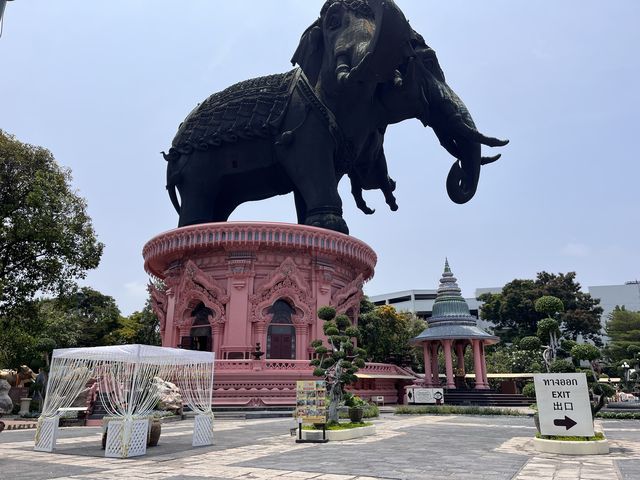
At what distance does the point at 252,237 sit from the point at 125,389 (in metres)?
16.6

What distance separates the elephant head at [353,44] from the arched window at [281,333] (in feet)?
42.3

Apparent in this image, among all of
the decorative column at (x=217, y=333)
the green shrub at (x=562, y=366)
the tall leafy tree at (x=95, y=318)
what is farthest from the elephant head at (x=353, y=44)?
the tall leafy tree at (x=95, y=318)

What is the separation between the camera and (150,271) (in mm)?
34125

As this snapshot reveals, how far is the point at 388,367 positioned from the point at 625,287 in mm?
68301

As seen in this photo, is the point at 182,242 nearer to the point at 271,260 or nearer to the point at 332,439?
the point at 271,260

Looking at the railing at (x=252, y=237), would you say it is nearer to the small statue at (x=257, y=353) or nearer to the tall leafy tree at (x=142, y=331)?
the small statue at (x=257, y=353)

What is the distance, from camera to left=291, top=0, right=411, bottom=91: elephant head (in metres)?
27.2

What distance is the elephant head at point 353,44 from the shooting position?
27.2 meters

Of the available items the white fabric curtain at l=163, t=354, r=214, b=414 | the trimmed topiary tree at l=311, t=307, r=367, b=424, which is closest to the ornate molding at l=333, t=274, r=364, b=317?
the trimmed topiary tree at l=311, t=307, r=367, b=424

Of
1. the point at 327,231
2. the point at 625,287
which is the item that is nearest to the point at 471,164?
the point at 327,231

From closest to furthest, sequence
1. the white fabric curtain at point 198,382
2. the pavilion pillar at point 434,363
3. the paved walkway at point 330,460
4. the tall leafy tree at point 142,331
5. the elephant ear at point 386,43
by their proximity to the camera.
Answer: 1. the paved walkway at point 330,460
2. the white fabric curtain at point 198,382
3. the elephant ear at point 386,43
4. the pavilion pillar at point 434,363
5. the tall leafy tree at point 142,331

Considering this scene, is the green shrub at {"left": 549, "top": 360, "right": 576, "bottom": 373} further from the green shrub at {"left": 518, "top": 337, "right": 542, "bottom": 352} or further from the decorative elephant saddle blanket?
the decorative elephant saddle blanket

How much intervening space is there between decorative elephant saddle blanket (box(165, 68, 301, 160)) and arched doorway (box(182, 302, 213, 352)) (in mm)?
10492

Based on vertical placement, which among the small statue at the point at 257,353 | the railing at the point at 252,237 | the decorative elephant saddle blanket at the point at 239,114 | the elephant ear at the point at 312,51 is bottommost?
the small statue at the point at 257,353
